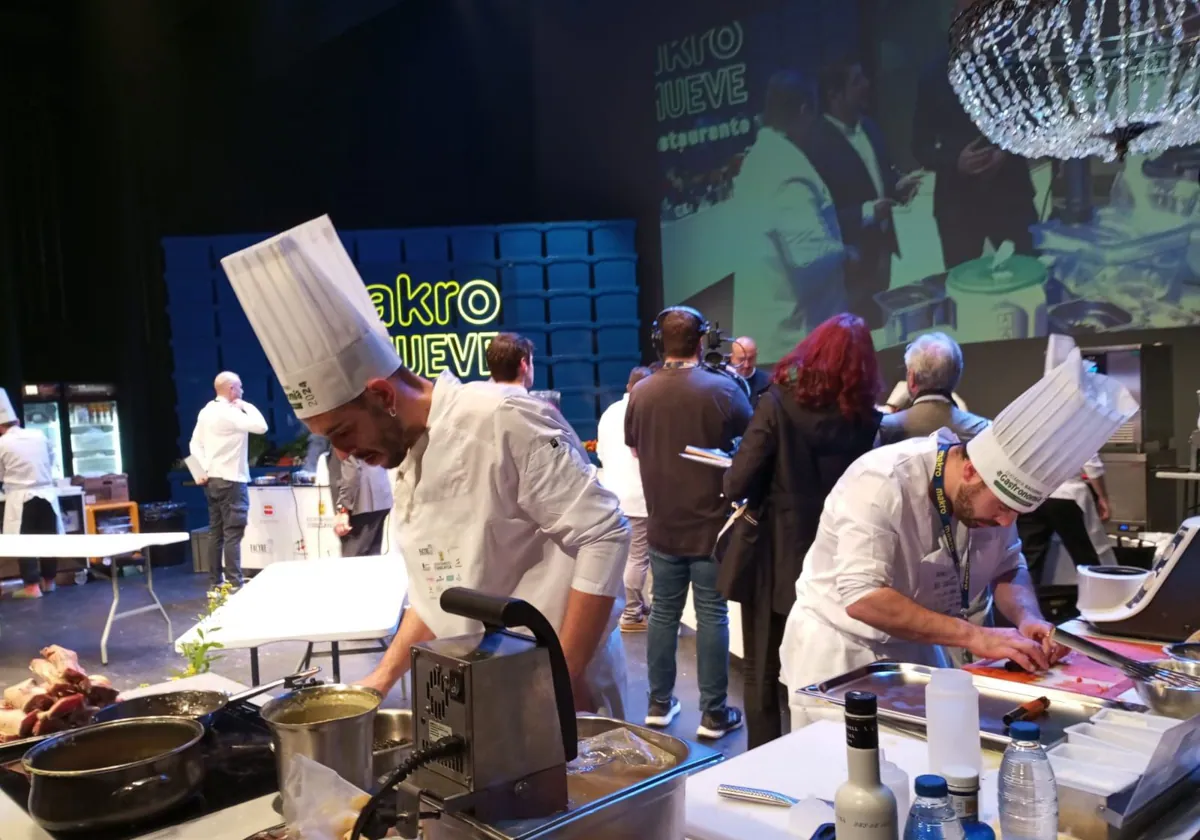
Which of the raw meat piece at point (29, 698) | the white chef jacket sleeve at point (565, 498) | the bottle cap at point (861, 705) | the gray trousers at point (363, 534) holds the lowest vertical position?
the gray trousers at point (363, 534)

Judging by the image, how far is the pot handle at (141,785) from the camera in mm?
1105

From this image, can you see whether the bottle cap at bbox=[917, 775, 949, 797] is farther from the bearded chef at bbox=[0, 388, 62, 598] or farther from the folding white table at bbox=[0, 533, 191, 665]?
the bearded chef at bbox=[0, 388, 62, 598]

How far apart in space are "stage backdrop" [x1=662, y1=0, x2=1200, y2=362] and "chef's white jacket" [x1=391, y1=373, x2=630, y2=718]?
5.02 meters

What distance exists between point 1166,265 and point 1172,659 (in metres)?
4.48

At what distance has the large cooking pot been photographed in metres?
1.10

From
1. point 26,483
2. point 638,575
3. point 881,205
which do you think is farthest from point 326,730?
point 26,483

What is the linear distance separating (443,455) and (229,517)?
546 centimetres

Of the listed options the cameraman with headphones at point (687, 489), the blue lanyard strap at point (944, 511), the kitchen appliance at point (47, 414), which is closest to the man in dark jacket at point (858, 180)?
the cameraman with headphones at point (687, 489)

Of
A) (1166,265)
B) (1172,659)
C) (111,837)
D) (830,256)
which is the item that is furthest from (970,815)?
(830,256)

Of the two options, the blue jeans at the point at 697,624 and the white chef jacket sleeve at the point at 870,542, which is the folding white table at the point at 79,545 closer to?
the blue jeans at the point at 697,624

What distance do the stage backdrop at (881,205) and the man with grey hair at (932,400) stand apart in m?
3.02

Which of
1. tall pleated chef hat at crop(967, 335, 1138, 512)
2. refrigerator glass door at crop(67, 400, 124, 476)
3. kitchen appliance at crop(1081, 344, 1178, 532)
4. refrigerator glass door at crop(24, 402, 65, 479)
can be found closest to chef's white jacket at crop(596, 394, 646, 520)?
kitchen appliance at crop(1081, 344, 1178, 532)

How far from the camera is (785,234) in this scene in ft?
24.5

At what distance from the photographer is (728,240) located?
785cm
